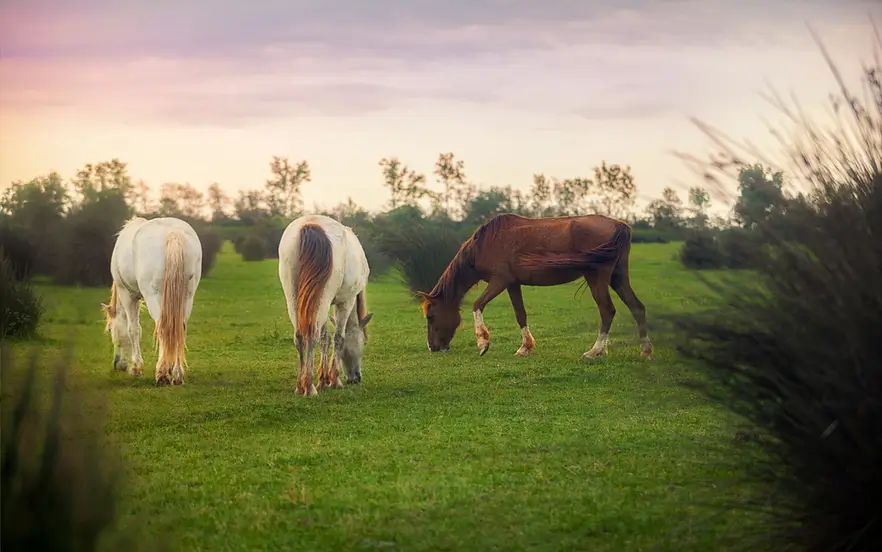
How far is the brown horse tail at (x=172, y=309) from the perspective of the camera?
29.2 ft

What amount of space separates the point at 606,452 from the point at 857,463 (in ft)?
8.62

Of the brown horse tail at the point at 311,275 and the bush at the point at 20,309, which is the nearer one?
the brown horse tail at the point at 311,275

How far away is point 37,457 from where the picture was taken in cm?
285

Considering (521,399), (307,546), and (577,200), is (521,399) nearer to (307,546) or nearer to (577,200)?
(307,546)

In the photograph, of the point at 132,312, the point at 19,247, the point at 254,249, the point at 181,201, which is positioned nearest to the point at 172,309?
the point at 132,312

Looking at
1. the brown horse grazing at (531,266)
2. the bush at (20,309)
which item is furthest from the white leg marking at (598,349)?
the bush at (20,309)

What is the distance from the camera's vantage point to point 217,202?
3647 centimetres

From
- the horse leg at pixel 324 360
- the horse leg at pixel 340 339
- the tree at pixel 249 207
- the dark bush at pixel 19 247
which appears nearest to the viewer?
the horse leg at pixel 324 360

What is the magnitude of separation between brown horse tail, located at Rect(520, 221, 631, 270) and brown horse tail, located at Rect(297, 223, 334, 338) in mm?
3882

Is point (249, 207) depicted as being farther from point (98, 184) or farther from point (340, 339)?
point (340, 339)

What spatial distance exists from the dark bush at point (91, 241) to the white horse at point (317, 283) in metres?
13.3

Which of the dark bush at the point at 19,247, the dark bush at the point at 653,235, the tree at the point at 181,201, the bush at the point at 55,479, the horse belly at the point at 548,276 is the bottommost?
the bush at the point at 55,479

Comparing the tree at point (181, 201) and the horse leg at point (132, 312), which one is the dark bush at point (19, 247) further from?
the horse leg at point (132, 312)

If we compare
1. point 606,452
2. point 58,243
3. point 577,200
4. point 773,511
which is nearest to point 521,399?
point 606,452
